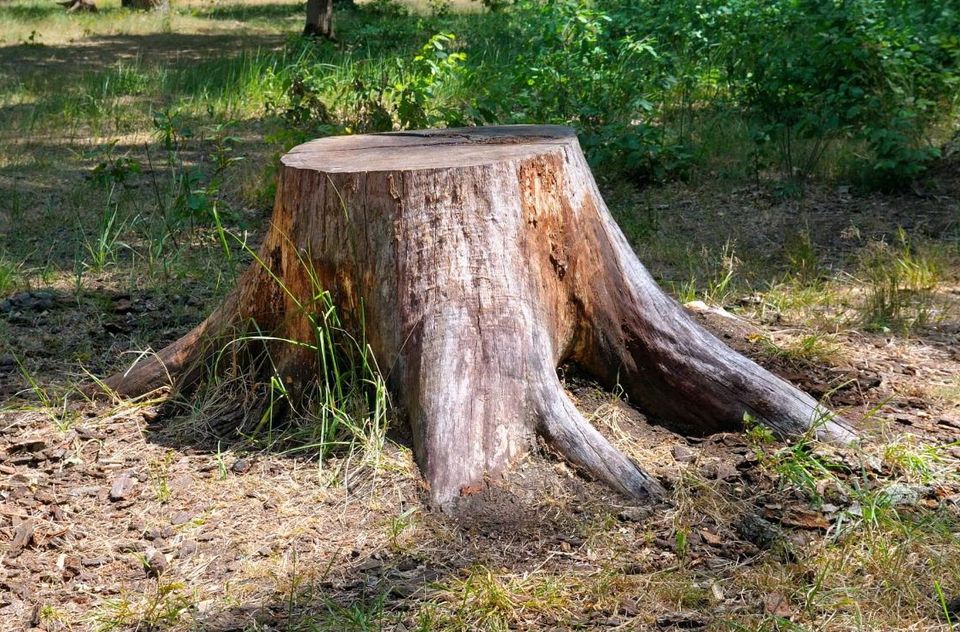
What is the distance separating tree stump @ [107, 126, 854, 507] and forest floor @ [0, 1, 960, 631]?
0.12 metres

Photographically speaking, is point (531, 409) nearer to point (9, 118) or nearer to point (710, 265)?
point (710, 265)

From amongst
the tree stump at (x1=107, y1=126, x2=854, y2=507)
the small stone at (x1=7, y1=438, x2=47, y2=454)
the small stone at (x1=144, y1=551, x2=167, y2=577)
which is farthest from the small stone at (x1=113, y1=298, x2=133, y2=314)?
the small stone at (x1=144, y1=551, x2=167, y2=577)

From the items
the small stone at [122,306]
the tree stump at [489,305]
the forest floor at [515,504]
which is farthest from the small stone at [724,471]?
the small stone at [122,306]

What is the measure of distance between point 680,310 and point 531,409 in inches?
31.7

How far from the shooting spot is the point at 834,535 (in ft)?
8.82

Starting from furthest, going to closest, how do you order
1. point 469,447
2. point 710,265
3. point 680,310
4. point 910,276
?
point 710,265 < point 910,276 < point 680,310 < point 469,447

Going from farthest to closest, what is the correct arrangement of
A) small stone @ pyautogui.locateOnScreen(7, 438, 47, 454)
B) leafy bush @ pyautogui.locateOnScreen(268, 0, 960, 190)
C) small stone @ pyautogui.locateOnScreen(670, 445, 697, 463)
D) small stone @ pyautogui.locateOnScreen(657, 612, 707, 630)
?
1. leafy bush @ pyautogui.locateOnScreen(268, 0, 960, 190)
2. small stone @ pyautogui.locateOnScreen(7, 438, 47, 454)
3. small stone @ pyautogui.locateOnScreen(670, 445, 697, 463)
4. small stone @ pyautogui.locateOnScreen(657, 612, 707, 630)

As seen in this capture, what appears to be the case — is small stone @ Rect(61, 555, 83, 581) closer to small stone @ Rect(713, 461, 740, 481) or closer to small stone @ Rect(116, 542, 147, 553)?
small stone @ Rect(116, 542, 147, 553)

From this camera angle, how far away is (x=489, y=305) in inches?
123

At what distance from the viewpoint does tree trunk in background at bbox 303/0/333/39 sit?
43.1 ft

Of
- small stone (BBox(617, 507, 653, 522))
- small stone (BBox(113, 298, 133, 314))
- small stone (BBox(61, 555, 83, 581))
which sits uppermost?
small stone (BBox(617, 507, 653, 522))

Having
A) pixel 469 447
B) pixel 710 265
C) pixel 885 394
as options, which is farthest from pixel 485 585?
pixel 710 265

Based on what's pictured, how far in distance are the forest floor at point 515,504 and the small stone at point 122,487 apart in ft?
0.04

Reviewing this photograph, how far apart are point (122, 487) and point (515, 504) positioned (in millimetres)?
1244
